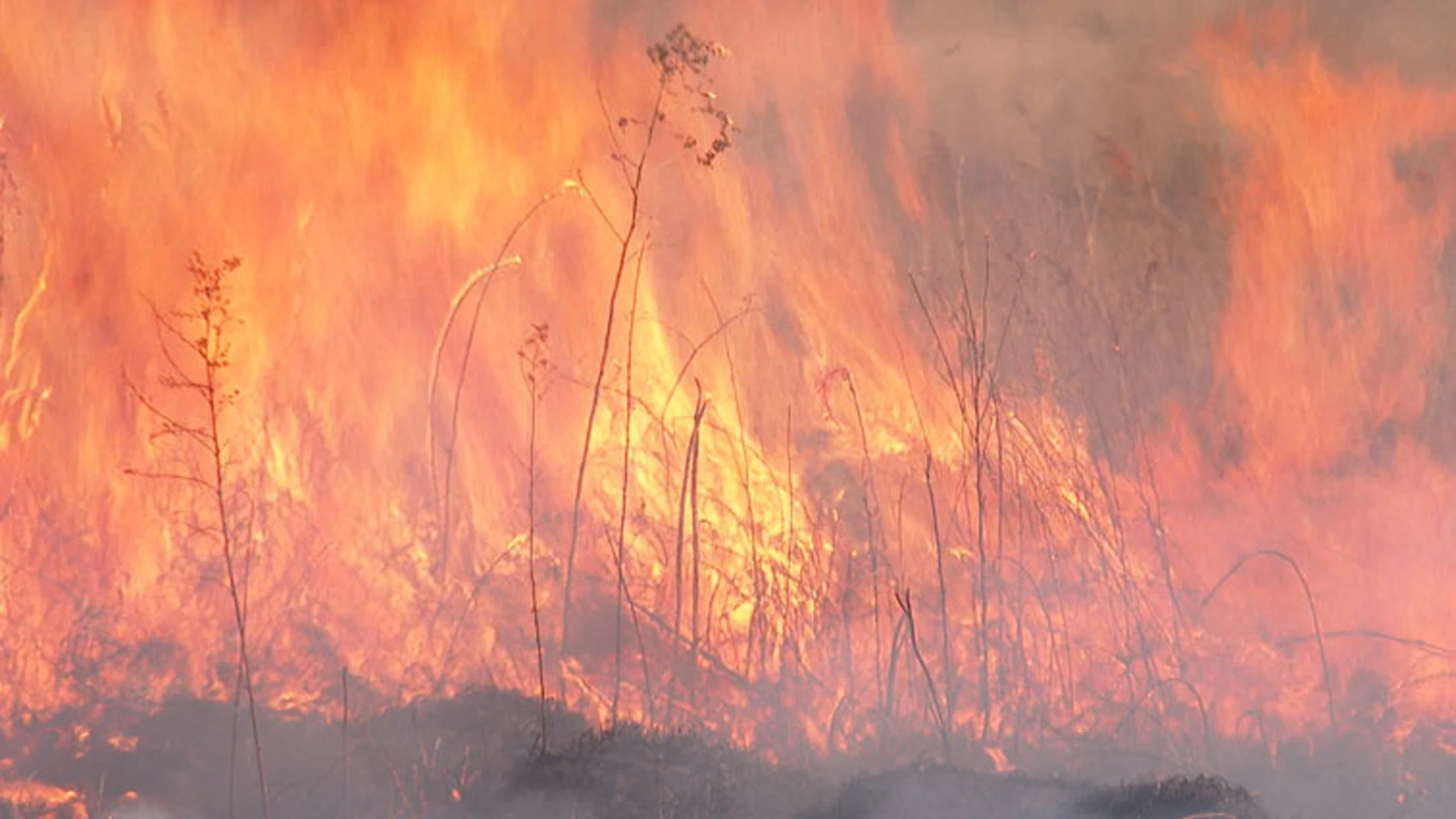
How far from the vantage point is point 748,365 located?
8562 millimetres

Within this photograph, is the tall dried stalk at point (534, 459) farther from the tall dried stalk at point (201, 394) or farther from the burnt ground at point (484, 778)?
the tall dried stalk at point (201, 394)

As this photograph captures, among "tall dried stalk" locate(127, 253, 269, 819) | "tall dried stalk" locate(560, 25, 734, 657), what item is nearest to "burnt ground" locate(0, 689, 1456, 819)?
"tall dried stalk" locate(127, 253, 269, 819)

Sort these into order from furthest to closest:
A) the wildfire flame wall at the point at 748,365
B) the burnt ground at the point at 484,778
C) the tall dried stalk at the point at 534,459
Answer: the wildfire flame wall at the point at 748,365 < the tall dried stalk at the point at 534,459 < the burnt ground at the point at 484,778

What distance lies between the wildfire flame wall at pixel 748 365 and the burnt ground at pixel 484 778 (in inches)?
7.6

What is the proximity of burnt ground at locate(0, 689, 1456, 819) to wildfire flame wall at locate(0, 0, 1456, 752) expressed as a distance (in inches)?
7.6

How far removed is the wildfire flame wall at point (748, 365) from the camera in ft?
25.9

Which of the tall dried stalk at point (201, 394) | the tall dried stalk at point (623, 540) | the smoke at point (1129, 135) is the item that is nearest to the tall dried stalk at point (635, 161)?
the tall dried stalk at point (623, 540)

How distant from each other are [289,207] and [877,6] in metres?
3.47

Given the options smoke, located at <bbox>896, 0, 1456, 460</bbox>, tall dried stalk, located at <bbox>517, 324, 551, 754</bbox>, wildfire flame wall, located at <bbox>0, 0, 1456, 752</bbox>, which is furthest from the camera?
smoke, located at <bbox>896, 0, 1456, 460</bbox>

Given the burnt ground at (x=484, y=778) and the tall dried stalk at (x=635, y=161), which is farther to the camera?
the tall dried stalk at (x=635, y=161)

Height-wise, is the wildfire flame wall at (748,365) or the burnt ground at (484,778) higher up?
the wildfire flame wall at (748,365)

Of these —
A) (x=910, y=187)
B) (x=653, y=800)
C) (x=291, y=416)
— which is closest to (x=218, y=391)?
(x=291, y=416)

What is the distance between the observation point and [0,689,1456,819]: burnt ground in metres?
7.11

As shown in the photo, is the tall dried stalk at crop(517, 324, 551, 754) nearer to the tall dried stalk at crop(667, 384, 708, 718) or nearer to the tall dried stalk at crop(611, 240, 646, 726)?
the tall dried stalk at crop(611, 240, 646, 726)
